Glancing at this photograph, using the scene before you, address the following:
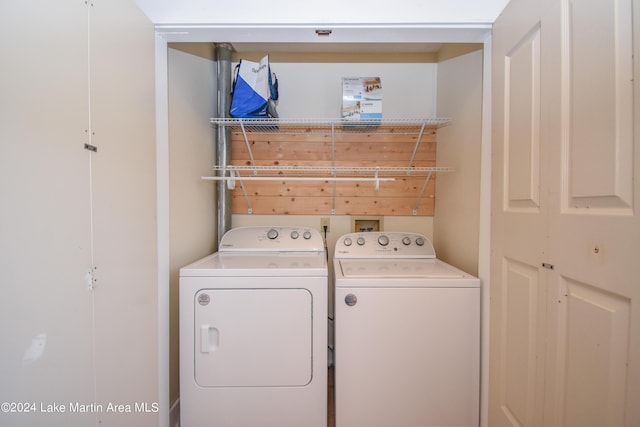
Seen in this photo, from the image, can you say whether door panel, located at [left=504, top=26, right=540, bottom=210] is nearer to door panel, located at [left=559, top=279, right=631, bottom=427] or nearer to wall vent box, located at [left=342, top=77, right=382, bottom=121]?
door panel, located at [left=559, top=279, right=631, bottom=427]

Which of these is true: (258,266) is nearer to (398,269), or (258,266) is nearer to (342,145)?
(398,269)

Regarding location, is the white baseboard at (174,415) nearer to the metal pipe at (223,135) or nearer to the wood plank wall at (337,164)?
the metal pipe at (223,135)

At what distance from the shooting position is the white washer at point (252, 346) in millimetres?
1256

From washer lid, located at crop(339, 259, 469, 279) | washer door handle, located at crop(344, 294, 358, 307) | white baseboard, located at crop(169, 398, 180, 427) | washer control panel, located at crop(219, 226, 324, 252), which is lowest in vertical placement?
white baseboard, located at crop(169, 398, 180, 427)

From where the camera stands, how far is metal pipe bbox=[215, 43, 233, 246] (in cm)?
183

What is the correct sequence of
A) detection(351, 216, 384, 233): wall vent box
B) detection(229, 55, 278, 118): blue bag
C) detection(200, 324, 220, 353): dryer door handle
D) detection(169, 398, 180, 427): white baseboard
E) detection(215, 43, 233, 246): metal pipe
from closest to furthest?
detection(200, 324, 220, 353): dryer door handle, detection(169, 398, 180, 427): white baseboard, detection(229, 55, 278, 118): blue bag, detection(215, 43, 233, 246): metal pipe, detection(351, 216, 384, 233): wall vent box

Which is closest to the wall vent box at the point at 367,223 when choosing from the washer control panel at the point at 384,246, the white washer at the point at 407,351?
the washer control panel at the point at 384,246

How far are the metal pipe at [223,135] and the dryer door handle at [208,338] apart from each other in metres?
0.78

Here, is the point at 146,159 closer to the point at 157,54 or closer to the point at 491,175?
the point at 157,54

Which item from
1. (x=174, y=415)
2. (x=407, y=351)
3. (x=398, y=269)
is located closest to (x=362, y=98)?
(x=398, y=269)

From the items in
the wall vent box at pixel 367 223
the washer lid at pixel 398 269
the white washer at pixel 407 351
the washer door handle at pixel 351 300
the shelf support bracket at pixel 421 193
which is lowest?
the white washer at pixel 407 351

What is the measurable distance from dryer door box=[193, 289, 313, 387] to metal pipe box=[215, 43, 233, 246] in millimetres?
764

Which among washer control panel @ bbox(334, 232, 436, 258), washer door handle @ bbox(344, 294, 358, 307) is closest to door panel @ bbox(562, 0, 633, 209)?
washer door handle @ bbox(344, 294, 358, 307)

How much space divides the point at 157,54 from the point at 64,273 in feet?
3.50
